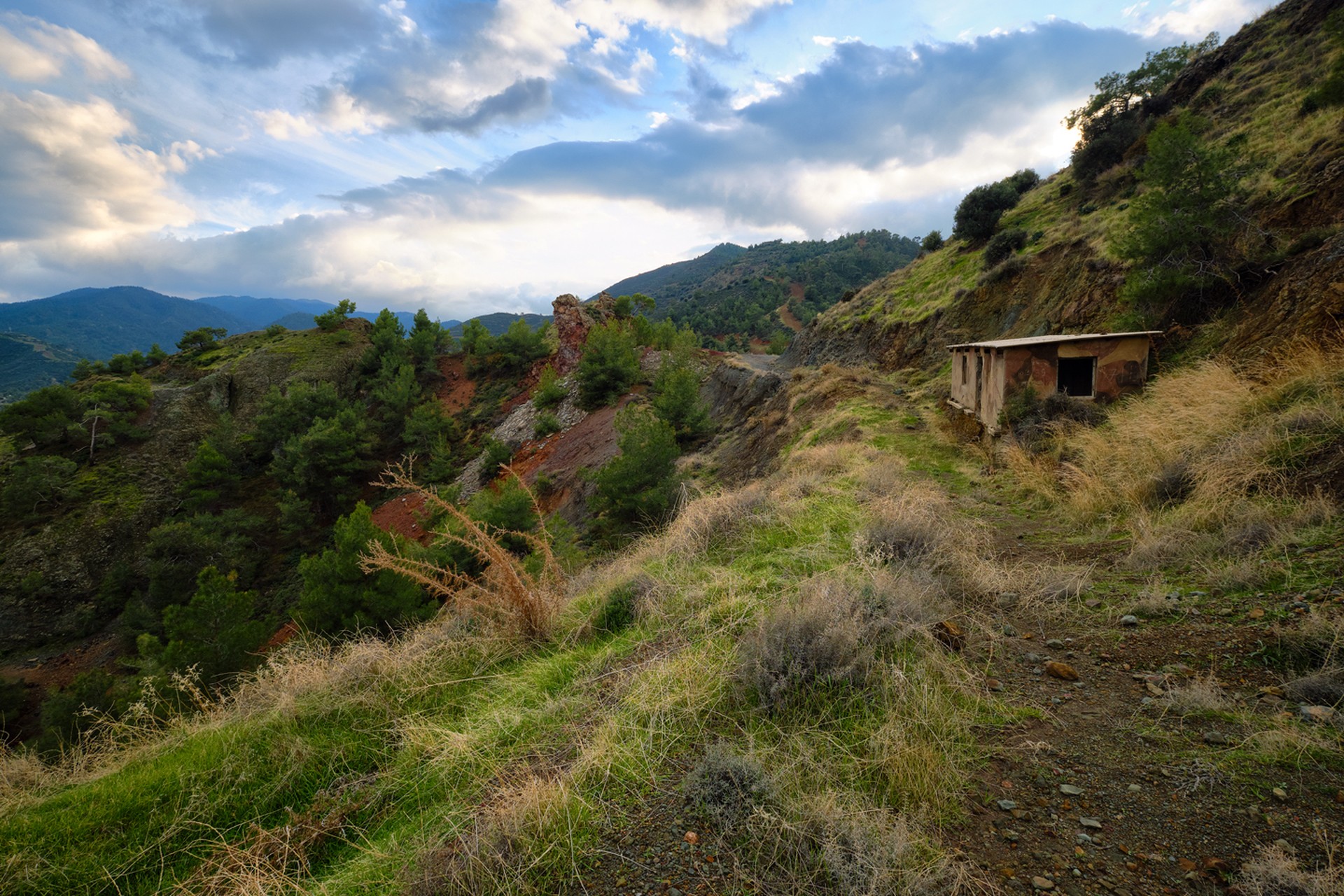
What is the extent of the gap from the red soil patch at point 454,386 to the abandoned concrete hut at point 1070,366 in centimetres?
3191

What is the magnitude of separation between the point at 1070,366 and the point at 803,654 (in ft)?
37.2

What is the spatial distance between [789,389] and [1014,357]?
389 inches

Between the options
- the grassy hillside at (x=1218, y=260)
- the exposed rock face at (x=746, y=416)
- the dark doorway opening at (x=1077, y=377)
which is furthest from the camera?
the exposed rock face at (x=746, y=416)

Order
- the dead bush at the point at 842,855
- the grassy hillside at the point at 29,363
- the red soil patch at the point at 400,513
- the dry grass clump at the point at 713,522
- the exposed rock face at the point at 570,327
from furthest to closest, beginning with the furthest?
the grassy hillside at the point at 29,363 → the exposed rock face at the point at 570,327 → the red soil patch at the point at 400,513 → the dry grass clump at the point at 713,522 → the dead bush at the point at 842,855

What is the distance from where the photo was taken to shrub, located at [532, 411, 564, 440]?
27469mm

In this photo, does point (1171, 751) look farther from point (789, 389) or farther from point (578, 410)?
point (578, 410)

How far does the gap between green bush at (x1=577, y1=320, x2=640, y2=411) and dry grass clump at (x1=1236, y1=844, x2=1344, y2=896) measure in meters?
26.2

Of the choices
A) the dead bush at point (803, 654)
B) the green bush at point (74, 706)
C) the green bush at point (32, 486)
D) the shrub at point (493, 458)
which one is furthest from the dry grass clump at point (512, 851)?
the green bush at point (32, 486)

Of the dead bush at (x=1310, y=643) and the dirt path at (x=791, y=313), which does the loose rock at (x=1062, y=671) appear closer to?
the dead bush at (x=1310, y=643)

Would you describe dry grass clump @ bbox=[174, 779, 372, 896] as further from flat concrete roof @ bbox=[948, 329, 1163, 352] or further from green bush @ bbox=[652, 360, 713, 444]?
green bush @ bbox=[652, 360, 713, 444]

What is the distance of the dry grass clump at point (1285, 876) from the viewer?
1591 mm

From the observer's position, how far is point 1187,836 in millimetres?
1951

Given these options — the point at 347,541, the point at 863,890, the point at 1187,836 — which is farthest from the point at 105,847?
the point at 347,541

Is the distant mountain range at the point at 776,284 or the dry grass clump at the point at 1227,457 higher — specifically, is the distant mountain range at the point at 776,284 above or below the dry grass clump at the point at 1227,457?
above
